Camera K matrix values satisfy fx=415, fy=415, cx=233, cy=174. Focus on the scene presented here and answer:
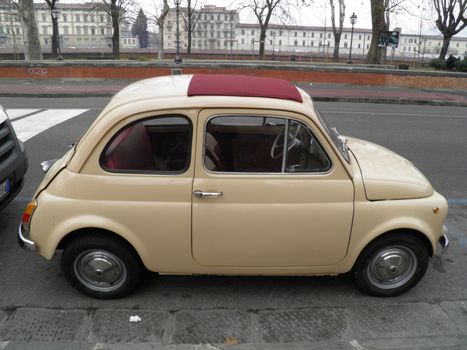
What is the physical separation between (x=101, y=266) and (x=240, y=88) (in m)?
1.71

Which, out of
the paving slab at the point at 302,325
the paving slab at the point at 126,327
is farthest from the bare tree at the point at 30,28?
the paving slab at the point at 302,325

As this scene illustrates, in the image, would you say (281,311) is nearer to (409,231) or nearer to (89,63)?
(409,231)

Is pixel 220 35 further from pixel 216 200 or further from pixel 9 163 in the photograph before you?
pixel 216 200

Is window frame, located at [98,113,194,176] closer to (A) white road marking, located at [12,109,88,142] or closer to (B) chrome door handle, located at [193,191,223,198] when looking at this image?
(B) chrome door handle, located at [193,191,223,198]

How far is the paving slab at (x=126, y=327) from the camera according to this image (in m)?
2.83

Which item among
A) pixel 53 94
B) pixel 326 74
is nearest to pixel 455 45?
pixel 326 74

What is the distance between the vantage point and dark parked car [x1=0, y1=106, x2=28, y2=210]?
3.98m

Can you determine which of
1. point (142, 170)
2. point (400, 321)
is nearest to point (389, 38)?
point (400, 321)

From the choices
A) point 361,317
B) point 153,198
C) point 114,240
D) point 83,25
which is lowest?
point 361,317

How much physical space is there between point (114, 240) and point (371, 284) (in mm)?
2037

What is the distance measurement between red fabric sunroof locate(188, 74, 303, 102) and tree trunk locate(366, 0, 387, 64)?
22.2 meters

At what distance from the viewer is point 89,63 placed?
18734mm

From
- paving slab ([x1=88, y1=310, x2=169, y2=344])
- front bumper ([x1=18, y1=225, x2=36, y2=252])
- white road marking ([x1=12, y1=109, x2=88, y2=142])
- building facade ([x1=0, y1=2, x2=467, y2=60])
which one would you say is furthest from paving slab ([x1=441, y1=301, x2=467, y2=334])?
building facade ([x1=0, y1=2, x2=467, y2=60])

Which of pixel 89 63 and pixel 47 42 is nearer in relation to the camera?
pixel 89 63
